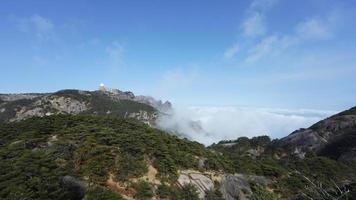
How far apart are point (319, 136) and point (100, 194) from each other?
77.6 meters

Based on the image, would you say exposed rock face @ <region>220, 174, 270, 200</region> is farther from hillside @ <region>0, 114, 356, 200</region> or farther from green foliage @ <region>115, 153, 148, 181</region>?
green foliage @ <region>115, 153, 148, 181</region>

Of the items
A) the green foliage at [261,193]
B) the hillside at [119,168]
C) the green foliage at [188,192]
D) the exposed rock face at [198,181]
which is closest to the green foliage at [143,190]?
the hillside at [119,168]

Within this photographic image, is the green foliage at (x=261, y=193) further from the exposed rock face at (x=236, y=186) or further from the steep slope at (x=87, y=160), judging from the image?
the steep slope at (x=87, y=160)

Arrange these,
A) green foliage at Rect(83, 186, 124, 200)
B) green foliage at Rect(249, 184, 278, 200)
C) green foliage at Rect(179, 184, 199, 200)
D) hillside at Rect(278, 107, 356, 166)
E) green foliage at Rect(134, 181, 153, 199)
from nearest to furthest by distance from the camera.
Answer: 1. green foliage at Rect(83, 186, 124, 200)
2. green foliage at Rect(134, 181, 153, 199)
3. green foliage at Rect(179, 184, 199, 200)
4. green foliage at Rect(249, 184, 278, 200)
5. hillside at Rect(278, 107, 356, 166)

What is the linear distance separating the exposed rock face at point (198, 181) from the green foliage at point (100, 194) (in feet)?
31.3

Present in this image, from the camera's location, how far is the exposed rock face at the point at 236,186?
45156 millimetres

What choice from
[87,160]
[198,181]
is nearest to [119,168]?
[87,160]

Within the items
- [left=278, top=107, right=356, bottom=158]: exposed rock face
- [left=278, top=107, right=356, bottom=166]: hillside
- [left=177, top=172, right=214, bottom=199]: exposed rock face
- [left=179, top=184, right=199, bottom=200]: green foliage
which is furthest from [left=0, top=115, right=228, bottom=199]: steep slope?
[left=278, top=107, right=356, bottom=158]: exposed rock face

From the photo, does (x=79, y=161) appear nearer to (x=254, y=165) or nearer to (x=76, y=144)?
(x=76, y=144)

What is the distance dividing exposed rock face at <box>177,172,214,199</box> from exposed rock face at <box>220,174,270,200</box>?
1831mm

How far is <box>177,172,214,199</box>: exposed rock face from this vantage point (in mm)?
43594

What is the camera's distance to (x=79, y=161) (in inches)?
1681

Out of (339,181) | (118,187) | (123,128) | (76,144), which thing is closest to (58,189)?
(118,187)

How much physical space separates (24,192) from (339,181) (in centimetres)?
4683
